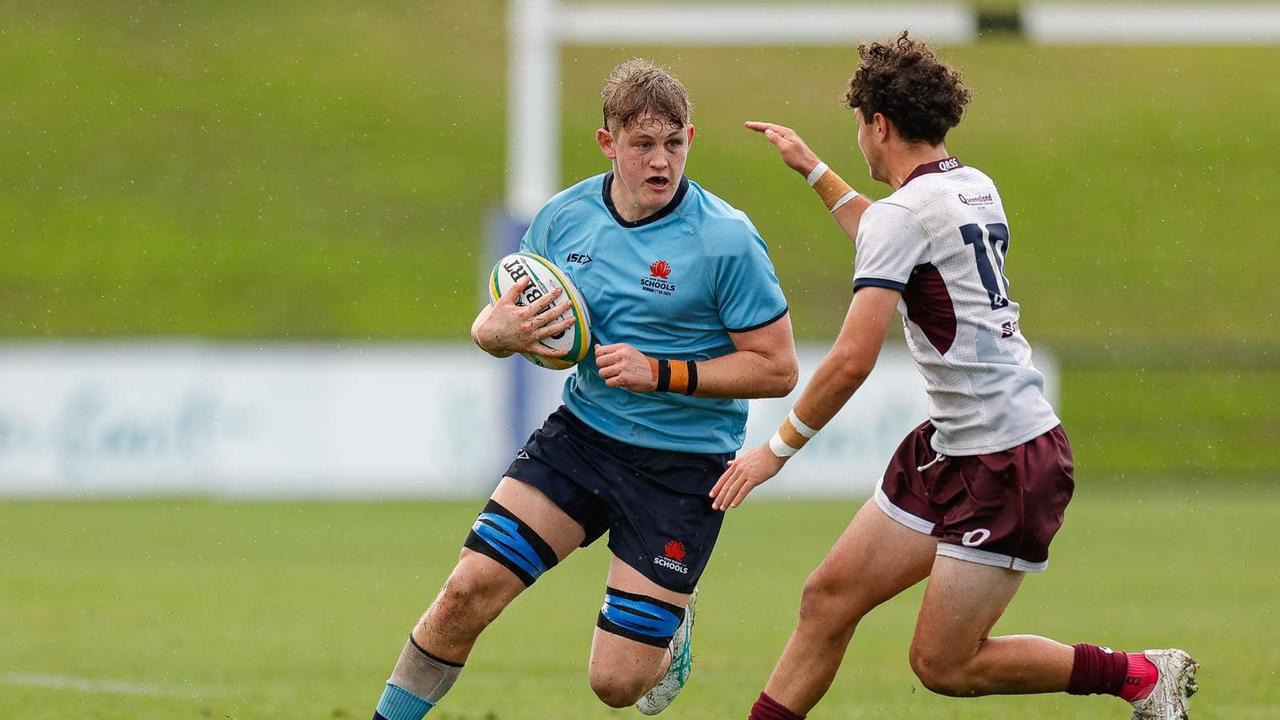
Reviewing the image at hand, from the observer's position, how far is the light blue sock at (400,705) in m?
5.54

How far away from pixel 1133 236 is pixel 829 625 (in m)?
27.8

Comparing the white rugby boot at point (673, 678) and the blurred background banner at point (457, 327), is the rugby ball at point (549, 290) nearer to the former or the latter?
the white rugby boot at point (673, 678)

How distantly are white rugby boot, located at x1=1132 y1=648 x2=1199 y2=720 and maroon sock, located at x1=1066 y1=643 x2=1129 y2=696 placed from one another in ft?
0.38

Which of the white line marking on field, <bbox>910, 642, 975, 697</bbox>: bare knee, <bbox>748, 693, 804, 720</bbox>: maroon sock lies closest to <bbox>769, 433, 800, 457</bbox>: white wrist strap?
<bbox>910, 642, 975, 697</bbox>: bare knee

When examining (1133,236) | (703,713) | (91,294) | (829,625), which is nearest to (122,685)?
(703,713)

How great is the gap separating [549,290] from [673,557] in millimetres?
1001

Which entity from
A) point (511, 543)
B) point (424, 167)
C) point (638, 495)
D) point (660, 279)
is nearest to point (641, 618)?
point (638, 495)

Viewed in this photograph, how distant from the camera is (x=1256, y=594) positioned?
1106 cm

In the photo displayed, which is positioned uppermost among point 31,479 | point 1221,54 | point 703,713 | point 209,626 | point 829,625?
point 1221,54

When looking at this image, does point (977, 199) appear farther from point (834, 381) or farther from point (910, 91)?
point (834, 381)

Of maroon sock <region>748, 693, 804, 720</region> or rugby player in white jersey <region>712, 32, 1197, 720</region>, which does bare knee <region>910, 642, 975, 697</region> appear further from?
maroon sock <region>748, 693, 804, 720</region>

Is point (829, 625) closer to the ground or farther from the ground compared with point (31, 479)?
farther from the ground

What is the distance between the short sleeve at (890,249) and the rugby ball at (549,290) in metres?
1.05

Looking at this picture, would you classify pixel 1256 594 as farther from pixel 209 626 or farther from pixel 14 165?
pixel 14 165
